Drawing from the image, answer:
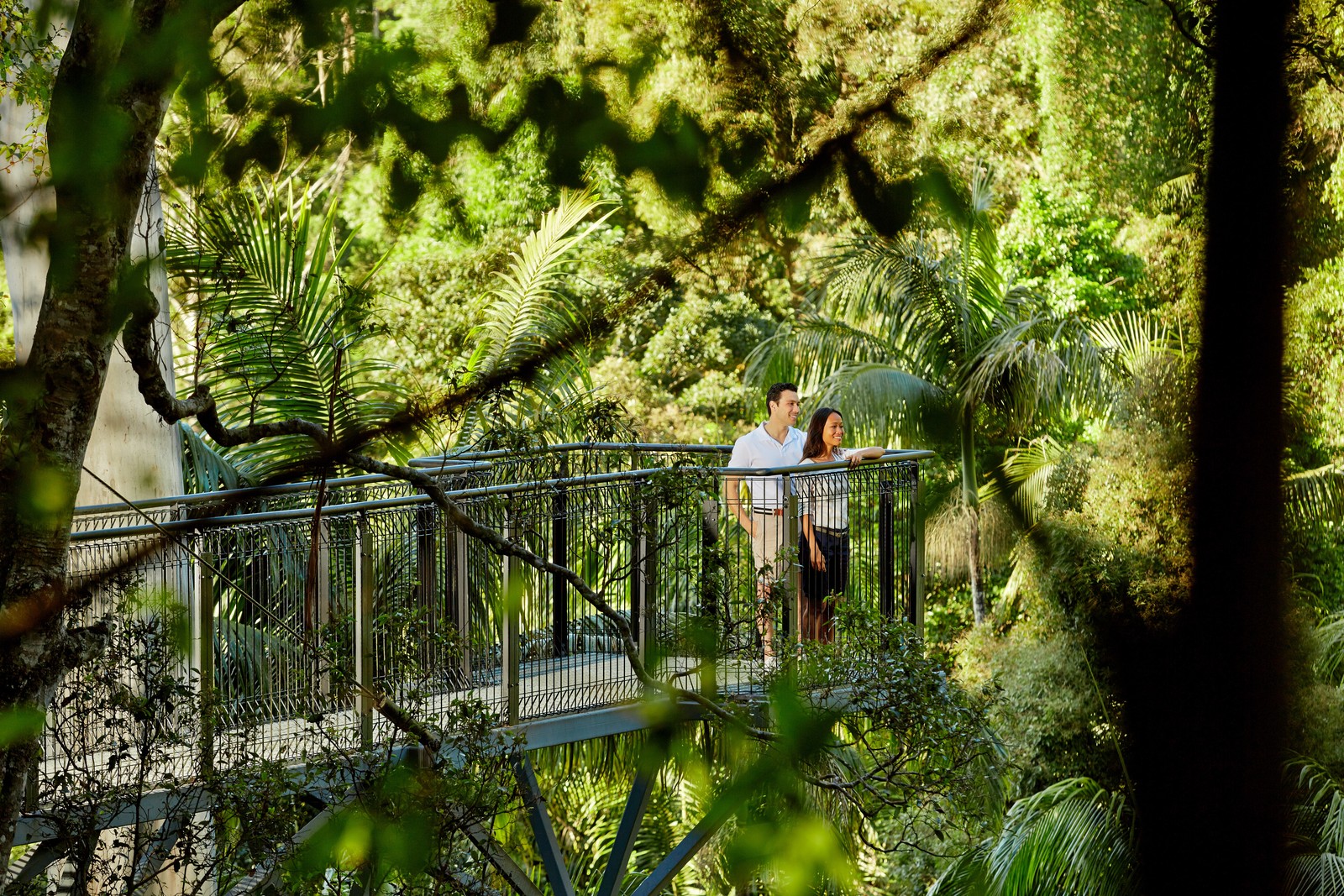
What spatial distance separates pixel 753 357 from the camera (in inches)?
780

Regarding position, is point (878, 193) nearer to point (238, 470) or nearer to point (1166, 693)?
point (1166, 693)

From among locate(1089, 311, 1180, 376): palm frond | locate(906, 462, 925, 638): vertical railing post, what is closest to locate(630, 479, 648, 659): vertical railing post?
locate(906, 462, 925, 638): vertical railing post

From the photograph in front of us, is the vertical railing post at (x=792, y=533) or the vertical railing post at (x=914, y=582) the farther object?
the vertical railing post at (x=914, y=582)

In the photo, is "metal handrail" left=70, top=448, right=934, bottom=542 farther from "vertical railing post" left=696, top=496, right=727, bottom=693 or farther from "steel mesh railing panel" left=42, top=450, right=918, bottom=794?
"vertical railing post" left=696, top=496, right=727, bottom=693

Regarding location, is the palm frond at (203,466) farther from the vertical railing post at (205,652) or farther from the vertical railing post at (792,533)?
the vertical railing post at (792,533)

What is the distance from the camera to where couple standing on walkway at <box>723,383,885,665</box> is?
680 cm

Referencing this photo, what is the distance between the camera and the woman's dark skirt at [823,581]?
6.86 metres

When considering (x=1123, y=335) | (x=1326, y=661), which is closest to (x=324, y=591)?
(x=1326, y=661)

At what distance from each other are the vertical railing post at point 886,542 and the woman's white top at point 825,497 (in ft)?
1.12

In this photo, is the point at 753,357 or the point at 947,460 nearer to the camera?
the point at 947,460

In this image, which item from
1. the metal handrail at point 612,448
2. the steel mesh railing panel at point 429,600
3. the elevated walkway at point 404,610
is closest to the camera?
the elevated walkway at point 404,610

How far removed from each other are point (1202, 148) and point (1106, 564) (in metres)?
0.49

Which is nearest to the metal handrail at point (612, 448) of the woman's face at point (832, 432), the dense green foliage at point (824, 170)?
the woman's face at point (832, 432)

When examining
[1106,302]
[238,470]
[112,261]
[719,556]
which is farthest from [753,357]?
[112,261]
